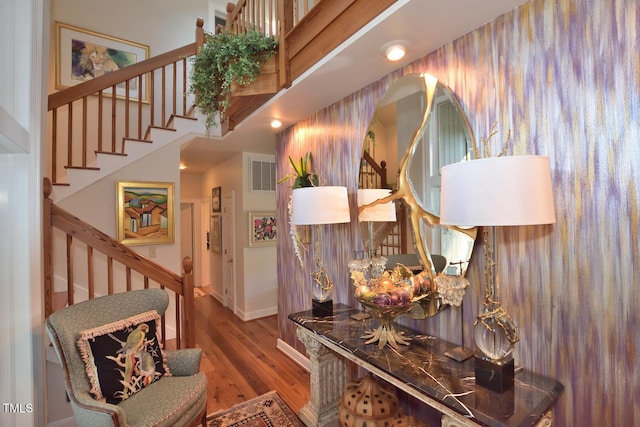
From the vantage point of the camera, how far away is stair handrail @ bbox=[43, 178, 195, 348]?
2.03 metres

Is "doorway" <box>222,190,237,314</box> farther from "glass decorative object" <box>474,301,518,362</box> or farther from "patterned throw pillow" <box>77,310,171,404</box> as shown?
"glass decorative object" <box>474,301,518,362</box>

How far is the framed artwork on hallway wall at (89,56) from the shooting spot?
12.6 feet

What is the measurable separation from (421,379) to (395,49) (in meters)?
1.72

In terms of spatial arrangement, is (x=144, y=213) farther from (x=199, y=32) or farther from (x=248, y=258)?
(x=199, y=32)

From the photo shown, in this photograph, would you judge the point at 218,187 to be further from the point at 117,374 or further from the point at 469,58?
the point at 469,58

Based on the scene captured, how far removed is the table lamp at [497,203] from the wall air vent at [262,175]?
3.70 m

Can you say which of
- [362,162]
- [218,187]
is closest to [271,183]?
[218,187]

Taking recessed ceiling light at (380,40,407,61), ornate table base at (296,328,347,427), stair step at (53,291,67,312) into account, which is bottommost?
ornate table base at (296,328,347,427)

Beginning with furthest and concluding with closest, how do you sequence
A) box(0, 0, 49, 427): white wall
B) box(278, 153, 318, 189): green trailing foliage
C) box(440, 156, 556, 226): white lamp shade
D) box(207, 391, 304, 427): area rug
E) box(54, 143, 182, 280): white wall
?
box(54, 143, 182, 280): white wall
box(278, 153, 318, 189): green trailing foliage
box(207, 391, 304, 427): area rug
box(0, 0, 49, 427): white wall
box(440, 156, 556, 226): white lamp shade

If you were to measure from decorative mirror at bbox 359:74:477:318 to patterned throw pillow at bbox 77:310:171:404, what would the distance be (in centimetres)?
162

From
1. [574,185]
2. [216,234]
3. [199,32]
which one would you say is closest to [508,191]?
[574,185]

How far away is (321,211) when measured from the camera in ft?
7.07

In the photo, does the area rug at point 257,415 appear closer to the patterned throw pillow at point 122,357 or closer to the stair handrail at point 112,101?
the patterned throw pillow at point 122,357

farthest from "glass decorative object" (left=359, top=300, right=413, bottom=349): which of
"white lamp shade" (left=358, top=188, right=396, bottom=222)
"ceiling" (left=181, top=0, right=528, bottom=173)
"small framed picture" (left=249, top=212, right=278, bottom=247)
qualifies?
"small framed picture" (left=249, top=212, right=278, bottom=247)
